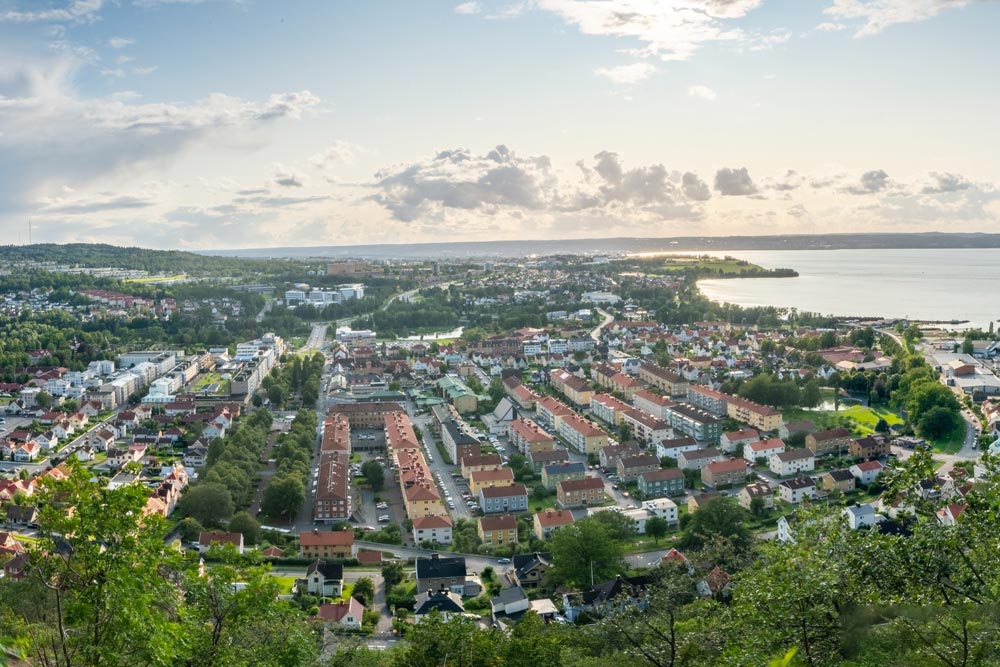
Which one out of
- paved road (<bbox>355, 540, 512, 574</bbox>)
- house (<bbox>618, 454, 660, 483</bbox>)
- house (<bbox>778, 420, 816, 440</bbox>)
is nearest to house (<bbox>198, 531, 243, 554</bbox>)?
paved road (<bbox>355, 540, 512, 574</bbox>)

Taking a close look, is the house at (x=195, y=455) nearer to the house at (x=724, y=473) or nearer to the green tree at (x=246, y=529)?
the green tree at (x=246, y=529)

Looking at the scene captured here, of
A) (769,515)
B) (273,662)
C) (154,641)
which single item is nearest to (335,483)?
(769,515)

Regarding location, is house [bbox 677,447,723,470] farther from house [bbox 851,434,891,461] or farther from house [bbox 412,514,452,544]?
house [bbox 412,514,452,544]

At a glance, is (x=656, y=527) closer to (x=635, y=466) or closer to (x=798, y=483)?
(x=635, y=466)

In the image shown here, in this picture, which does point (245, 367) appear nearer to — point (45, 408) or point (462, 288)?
point (45, 408)

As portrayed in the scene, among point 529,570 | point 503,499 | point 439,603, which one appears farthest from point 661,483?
point 439,603
